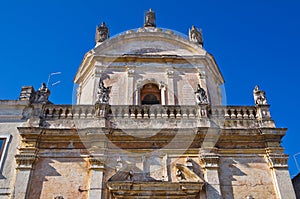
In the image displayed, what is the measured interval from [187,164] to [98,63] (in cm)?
744

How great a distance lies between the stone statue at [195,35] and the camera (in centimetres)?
1850

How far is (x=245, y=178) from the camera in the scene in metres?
11.6

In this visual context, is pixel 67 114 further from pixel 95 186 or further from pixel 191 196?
pixel 191 196

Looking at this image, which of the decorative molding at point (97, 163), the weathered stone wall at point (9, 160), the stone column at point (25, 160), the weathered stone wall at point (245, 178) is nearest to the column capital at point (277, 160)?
the weathered stone wall at point (245, 178)

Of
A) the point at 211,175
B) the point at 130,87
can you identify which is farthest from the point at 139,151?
the point at 130,87

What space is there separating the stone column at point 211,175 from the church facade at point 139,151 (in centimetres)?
3

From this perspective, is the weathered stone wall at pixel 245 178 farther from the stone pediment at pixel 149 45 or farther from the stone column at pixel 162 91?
the stone pediment at pixel 149 45

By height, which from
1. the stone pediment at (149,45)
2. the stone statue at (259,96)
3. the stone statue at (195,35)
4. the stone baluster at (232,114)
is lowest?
the stone baluster at (232,114)

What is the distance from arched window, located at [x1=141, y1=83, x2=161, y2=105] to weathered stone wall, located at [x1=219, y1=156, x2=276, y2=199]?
5.18 m

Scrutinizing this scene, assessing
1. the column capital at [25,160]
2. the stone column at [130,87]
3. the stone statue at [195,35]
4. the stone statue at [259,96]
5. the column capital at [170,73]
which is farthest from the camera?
the stone statue at [195,35]

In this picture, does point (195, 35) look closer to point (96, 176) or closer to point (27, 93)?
point (27, 93)

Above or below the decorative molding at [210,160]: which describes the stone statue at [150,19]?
above

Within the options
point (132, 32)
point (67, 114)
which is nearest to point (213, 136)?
point (67, 114)

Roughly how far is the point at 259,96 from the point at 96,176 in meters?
7.11
